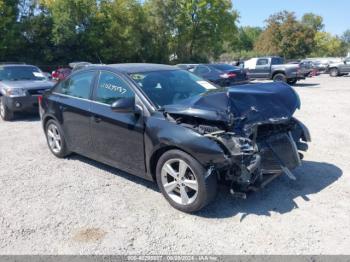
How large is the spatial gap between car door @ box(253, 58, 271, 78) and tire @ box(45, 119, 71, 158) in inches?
690

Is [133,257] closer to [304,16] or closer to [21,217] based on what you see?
[21,217]

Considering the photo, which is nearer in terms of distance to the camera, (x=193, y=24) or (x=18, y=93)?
(x=18, y=93)

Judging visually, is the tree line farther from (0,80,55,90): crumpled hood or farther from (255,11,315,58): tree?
(0,80,55,90): crumpled hood

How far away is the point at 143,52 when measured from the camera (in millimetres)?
39156

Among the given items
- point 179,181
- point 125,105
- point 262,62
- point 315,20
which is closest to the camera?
point 179,181

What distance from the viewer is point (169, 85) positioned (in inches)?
188

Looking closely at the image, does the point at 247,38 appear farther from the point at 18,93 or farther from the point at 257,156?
the point at 257,156

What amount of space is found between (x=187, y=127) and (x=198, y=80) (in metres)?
1.60

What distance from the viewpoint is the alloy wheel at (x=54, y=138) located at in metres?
5.93

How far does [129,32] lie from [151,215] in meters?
34.2

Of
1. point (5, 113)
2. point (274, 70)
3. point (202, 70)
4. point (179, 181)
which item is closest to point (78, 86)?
point (179, 181)

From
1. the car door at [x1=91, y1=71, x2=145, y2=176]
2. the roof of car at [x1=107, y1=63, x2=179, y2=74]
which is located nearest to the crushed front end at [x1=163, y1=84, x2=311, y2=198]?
the car door at [x1=91, y1=71, x2=145, y2=176]

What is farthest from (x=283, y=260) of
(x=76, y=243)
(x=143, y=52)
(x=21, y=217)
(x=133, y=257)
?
(x=143, y=52)

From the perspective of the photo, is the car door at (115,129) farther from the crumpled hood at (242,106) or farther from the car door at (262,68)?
the car door at (262,68)
